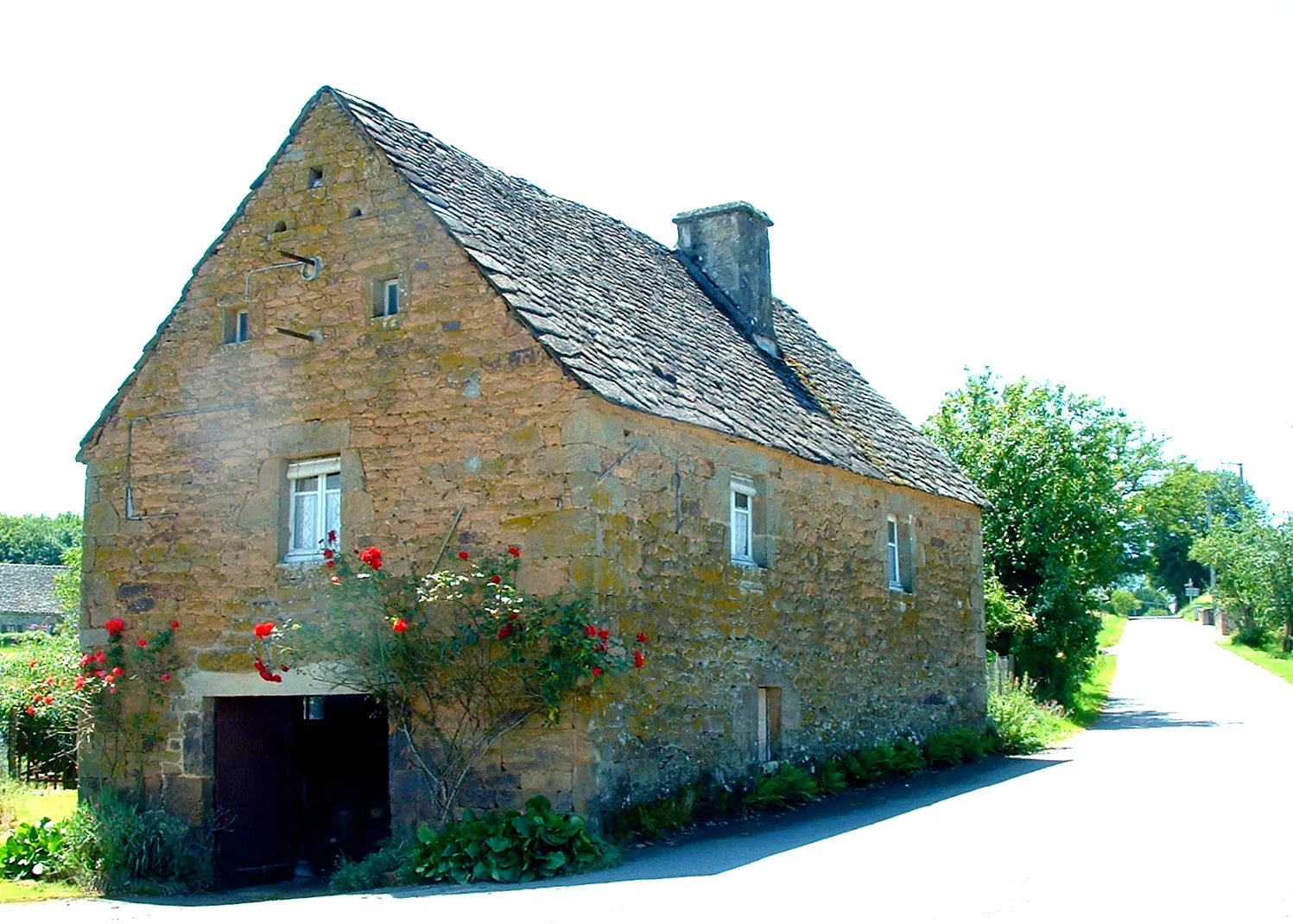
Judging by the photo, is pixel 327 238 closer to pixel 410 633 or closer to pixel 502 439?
pixel 502 439

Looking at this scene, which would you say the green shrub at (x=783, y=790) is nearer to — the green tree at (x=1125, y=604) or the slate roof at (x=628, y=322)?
the slate roof at (x=628, y=322)

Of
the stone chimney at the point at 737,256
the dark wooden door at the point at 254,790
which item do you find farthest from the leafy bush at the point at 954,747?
the dark wooden door at the point at 254,790

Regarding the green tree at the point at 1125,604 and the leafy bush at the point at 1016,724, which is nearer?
the leafy bush at the point at 1016,724

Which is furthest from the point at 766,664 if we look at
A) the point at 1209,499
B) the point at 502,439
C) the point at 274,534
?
the point at 1209,499

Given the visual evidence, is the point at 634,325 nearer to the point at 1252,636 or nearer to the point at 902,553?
the point at 902,553

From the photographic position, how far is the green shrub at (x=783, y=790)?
13570mm

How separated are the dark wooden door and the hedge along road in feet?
4.23

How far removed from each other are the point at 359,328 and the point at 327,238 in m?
1.12

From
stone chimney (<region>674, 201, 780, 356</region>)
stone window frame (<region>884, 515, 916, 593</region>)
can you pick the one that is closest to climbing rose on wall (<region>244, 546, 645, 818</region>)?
stone window frame (<region>884, 515, 916, 593</region>)

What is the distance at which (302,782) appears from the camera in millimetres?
14258

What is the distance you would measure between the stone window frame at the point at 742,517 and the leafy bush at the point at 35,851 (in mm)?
7406

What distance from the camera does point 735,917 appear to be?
813 cm

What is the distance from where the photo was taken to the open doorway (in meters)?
13.7

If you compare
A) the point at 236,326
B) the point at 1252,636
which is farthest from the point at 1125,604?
the point at 236,326
